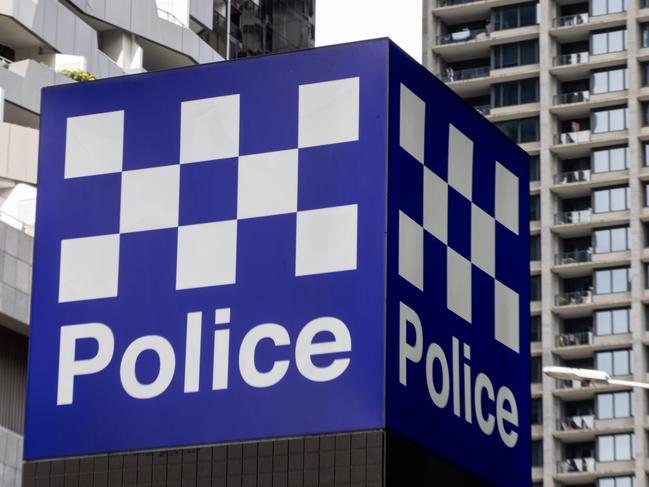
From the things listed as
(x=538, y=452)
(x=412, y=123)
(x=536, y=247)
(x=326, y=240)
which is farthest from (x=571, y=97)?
(x=326, y=240)

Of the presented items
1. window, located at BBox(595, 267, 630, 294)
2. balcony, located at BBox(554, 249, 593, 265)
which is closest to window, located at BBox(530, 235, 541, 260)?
balcony, located at BBox(554, 249, 593, 265)

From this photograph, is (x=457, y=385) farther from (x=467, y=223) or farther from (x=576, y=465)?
(x=576, y=465)

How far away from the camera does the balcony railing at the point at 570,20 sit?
127875 millimetres

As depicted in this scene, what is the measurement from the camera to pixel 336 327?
2138 cm

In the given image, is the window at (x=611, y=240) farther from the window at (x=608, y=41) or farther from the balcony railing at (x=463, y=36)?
the balcony railing at (x=463, y=36)

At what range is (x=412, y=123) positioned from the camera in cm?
2248

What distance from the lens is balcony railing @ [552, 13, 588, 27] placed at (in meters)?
128

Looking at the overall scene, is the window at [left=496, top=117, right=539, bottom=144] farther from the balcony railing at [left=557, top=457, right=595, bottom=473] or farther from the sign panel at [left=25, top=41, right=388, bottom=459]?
the sign panel at [left=25, top=41, right=388, bottom=459]

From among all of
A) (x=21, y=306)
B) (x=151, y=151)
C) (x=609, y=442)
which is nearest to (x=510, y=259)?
(x=151, y=151)

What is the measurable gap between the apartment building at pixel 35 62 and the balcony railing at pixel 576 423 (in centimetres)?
4990

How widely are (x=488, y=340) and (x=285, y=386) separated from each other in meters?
3.25

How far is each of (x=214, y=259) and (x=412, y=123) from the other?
9.36 ft

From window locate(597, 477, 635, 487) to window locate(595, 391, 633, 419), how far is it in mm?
3980

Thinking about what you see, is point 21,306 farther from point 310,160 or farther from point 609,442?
point 609,442
